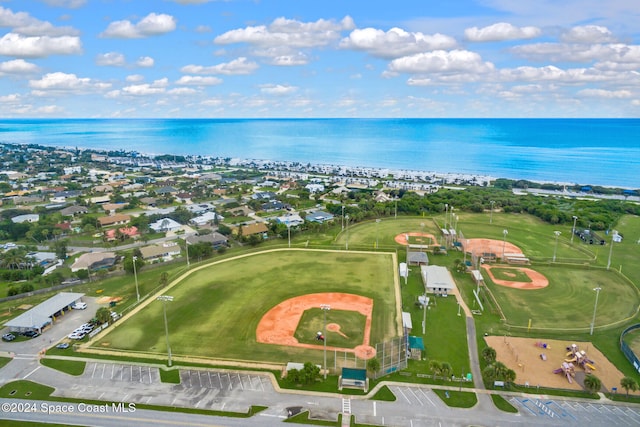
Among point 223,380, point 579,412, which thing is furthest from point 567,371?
point 223,380

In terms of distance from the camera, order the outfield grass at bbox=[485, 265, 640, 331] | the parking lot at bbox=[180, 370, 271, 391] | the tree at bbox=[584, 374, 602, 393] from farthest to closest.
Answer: the outfield grass at bbox=[485, 265, 640, 331], the parking lot at bbox=[180, 370, 271, 391], the tree at bbox=[584, 374, 602, 393]

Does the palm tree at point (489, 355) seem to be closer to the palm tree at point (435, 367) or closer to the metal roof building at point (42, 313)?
the palm tree at point (435, 367)

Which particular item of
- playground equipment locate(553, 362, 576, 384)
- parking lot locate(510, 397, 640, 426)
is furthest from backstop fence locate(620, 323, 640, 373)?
parking lot locate(510, 397, 640, 426)

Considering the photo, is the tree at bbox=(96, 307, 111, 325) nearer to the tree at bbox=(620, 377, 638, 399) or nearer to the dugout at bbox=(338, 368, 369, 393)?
the dugout at bbox=(338, 368, 369, 393)

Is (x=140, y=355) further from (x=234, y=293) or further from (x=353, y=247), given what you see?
(x=353, y=247)

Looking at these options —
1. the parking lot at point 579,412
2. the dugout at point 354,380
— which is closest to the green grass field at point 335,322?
the dugout at point 354,380

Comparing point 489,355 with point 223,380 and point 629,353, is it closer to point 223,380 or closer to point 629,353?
point 629,353
